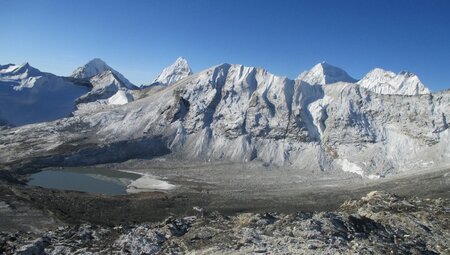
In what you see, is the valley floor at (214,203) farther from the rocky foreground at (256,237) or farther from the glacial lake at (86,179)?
the glacial lake at (86,179)

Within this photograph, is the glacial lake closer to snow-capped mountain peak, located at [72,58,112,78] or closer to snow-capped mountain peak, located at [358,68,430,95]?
snow-capped mountain peak, located at [72,58,112,78]

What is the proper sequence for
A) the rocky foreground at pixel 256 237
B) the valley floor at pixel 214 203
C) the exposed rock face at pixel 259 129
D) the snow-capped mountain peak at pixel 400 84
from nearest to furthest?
the rocky foreground at pixel 256 237 → the valley floor at pixel 214 203 → the exposed rock face at pixel 259 129 → the snow-capped mountain peak at pixel 400 84

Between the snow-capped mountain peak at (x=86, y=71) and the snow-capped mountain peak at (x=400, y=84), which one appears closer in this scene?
the snow-capped mountain peak at (x=400, y=84)

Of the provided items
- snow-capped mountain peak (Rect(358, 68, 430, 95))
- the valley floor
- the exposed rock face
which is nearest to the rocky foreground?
the valley floor

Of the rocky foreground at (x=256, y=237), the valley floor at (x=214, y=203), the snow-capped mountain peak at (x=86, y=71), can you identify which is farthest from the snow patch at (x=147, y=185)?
the snow-capped mountain peak at (x=86, y=71)

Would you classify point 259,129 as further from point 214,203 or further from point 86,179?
point 214,203

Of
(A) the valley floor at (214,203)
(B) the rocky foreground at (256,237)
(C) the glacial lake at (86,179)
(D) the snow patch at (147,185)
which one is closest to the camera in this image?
(B) the rocky foreground at (256,237)

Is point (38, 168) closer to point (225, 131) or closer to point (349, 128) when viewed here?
point (225, 131)
